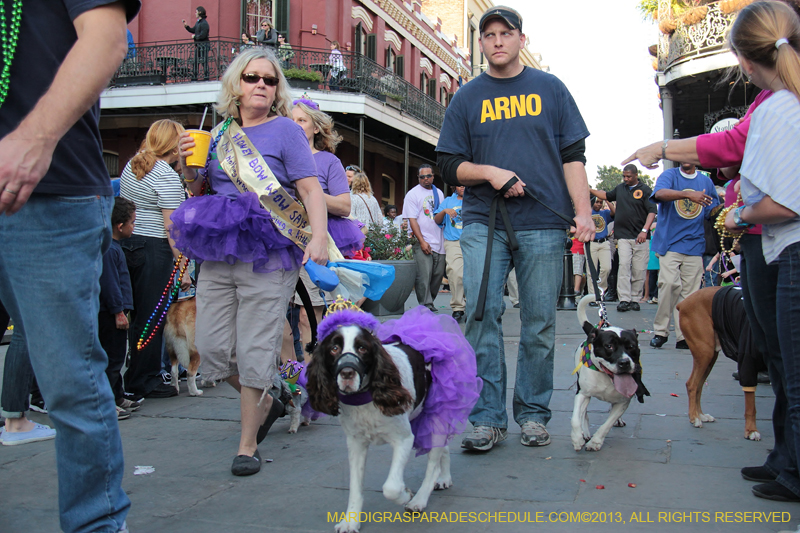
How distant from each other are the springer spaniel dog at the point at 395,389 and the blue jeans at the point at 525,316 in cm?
76

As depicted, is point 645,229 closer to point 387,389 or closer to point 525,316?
point 525,316

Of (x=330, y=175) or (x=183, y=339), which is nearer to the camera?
(x=330, y=175)

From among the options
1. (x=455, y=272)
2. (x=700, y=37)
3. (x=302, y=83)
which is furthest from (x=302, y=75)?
(x=700, y=37)

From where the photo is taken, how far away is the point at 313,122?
481 centimetres

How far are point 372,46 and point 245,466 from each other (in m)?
24.3

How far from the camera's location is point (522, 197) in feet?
13.0

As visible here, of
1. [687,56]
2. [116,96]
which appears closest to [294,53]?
[116,96]

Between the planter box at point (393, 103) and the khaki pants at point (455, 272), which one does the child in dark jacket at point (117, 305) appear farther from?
the planter box at point (393, 103)

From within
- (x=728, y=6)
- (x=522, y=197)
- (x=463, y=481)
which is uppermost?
(x=728, y=6)

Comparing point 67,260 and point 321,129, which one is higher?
point 321,129

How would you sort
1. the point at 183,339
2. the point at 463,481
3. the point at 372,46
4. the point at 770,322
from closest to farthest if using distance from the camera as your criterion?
1. the point at 770,322
2. the point at 463,481
3. the point at 183,339
4. the point at 372,46

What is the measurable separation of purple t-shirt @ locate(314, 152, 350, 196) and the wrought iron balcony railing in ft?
57.4

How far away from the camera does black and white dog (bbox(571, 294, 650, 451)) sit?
12.3ft

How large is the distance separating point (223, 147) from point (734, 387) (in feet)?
14.7
